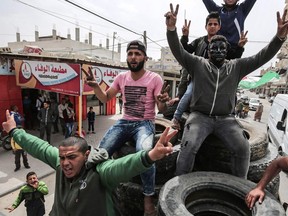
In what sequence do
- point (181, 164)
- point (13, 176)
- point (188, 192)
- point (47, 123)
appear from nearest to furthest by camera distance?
point (188, 192)
point (181, 164)
point (13, 176)
point (47, 123)

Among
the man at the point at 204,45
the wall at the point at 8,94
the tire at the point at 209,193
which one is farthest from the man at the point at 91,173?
the wall at the point at 8,94

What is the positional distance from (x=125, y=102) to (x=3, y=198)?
449 cm

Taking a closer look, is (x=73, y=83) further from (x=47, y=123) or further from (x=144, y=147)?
(x=144, y=147)

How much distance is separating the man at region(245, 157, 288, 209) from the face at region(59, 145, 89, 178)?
4.23 feet

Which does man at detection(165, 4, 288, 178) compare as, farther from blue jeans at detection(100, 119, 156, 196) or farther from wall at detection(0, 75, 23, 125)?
wall at detection(0, 75, 23, 125)

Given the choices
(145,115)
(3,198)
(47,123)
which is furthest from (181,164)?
(47,123)

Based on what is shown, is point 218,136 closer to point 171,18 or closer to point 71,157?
point 171,18

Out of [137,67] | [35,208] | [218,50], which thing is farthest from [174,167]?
[35,208]

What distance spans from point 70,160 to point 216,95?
1.43m

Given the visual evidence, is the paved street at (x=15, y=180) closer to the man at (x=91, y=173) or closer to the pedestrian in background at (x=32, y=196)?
the pedestrian in background at (x=32, y=196)

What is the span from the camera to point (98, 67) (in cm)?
900

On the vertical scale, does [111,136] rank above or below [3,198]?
above

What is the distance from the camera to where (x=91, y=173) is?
61.4 inches

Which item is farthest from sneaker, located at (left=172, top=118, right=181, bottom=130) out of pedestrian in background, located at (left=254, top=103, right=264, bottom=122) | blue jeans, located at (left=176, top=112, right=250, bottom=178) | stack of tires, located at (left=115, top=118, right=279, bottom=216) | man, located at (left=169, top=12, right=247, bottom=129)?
pedestrian in background, located at (left=254, top=103, right=264, bottom=122)
